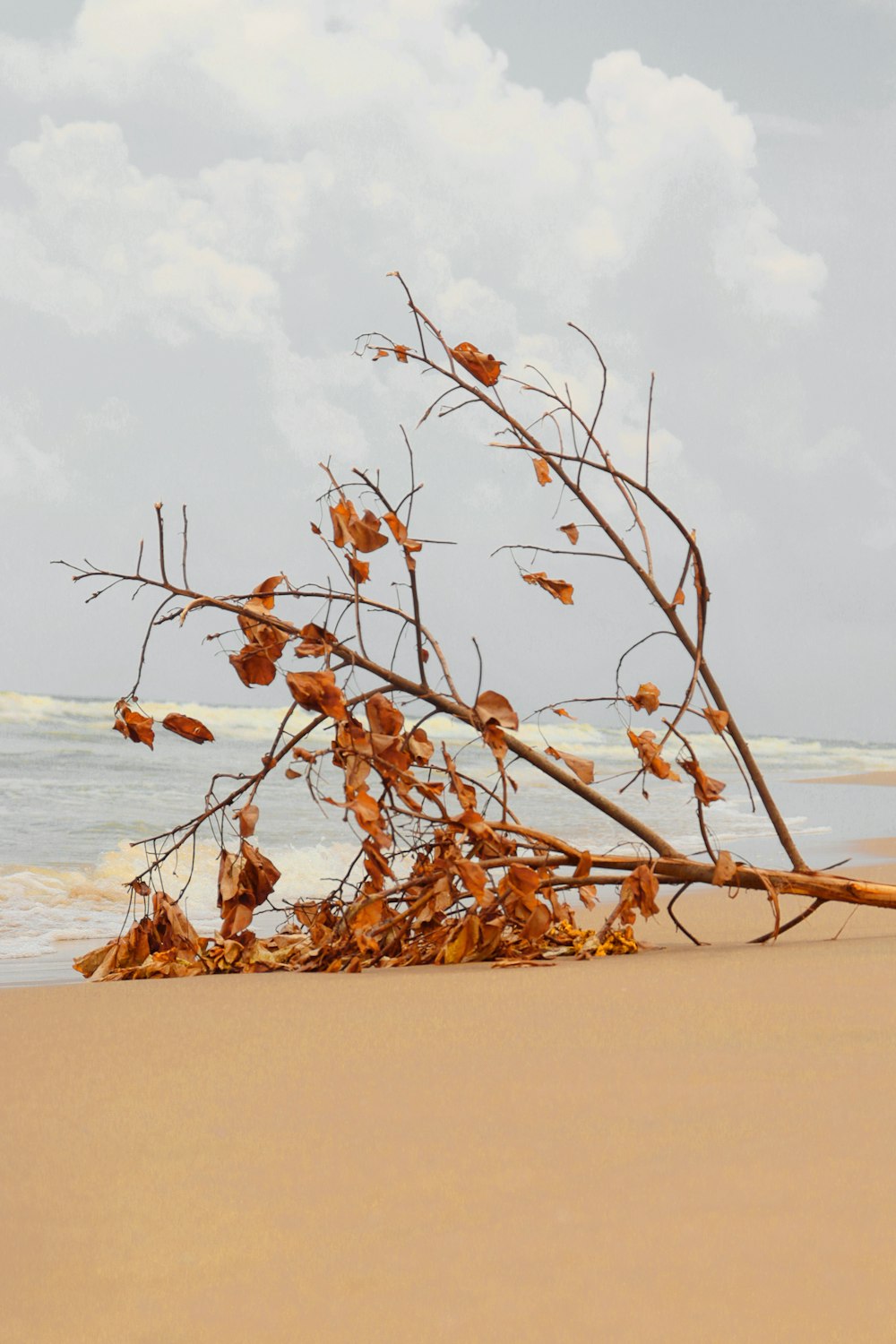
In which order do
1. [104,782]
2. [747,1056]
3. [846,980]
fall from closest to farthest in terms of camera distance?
[747,1056] → [846,980] → [104,782]

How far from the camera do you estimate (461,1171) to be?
1.05 metres

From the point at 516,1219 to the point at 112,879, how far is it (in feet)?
13.9

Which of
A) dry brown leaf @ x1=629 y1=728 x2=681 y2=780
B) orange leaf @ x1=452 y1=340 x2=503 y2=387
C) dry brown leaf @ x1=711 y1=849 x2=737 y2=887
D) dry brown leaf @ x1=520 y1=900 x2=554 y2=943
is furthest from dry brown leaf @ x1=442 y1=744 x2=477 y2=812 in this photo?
orange leaf @ x1=452 y1=340 x2=503 y2=387

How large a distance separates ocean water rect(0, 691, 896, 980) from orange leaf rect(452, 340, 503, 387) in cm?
83

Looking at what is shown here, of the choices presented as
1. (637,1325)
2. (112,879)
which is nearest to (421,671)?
(637,1325)

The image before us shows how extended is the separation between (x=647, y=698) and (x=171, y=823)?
5.00 m

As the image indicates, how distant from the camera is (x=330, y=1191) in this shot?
102cm

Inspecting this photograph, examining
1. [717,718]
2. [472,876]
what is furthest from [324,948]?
[717,718]

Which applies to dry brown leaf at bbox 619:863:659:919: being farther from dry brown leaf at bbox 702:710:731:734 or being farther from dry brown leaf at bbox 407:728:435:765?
dry brown leaf at bbox 407:728:435:765

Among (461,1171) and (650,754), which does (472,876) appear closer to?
(650,754)

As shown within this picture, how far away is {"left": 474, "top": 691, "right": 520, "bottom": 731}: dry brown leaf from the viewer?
218 centimetres

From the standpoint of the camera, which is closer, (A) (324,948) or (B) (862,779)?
(A) (324,948)

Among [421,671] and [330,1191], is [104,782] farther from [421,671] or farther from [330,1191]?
[330,1191]

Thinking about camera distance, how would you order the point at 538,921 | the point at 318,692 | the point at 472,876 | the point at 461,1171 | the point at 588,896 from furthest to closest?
1. the point at 588,896
2. the point at 538,921
3. the point at 472,876
4. the point at 318,692
5. the point at 461,1171
